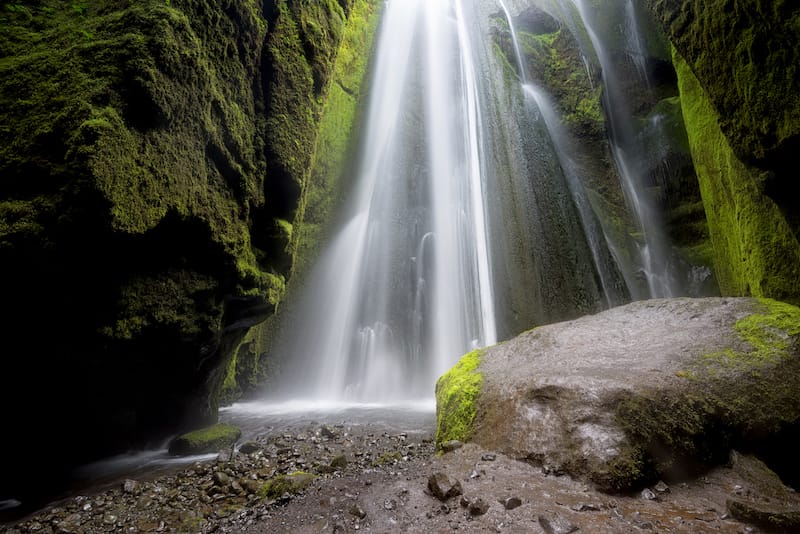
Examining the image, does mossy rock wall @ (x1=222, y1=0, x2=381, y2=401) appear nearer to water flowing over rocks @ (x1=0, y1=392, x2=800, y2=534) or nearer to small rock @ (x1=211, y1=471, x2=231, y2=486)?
small rock @ (x1=211, y1=471, x2=231, y2=486)

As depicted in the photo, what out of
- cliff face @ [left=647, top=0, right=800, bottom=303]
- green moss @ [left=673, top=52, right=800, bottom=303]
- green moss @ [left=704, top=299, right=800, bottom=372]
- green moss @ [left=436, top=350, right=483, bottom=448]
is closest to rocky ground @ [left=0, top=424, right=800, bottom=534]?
green moss @ [left=436, top=350, right=483, bottom=448]

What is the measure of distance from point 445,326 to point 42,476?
30.7ft

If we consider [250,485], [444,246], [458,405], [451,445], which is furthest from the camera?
[444,246]

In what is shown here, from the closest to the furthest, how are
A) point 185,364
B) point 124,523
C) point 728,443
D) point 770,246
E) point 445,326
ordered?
point 728,443 < point 124,523 < point 770,246 < point 185,364 < point 445,326

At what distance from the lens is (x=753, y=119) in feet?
13.1

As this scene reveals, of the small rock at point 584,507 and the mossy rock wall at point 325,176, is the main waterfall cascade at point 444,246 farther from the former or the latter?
the small rock at point 584,507

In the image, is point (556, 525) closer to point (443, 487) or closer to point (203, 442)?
point (443, 487)

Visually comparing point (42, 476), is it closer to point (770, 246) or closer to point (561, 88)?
point (770, 246)

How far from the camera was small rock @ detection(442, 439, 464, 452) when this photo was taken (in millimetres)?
3333

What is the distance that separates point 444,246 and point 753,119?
9521 mm

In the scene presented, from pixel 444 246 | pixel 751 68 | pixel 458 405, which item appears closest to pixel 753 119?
pixel 751 68

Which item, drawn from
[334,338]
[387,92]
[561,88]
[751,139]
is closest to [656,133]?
[561,88]

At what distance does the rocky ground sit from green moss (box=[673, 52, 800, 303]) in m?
3.26

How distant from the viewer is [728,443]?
276 cm
